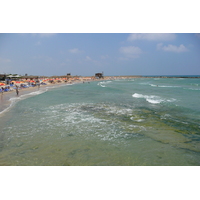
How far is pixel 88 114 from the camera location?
40.9 feet

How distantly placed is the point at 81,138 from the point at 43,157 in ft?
7.58

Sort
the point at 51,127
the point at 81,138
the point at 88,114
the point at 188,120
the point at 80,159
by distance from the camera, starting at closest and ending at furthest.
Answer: the point at 80,159 → the point at 81,138 → the point at 51,127 → the point at 188,120 → the point at 88,114

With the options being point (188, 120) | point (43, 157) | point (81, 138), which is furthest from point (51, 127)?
point (188, 120)

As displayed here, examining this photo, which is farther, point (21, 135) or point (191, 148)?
point (21, 135)

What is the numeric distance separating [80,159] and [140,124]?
17.8 feet

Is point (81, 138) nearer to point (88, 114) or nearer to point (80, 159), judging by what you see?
point (80, 159)

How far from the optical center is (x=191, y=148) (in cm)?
697

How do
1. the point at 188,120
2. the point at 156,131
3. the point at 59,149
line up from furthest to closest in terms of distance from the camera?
the point at 188,120
the point at 156,131
the point at 59,149

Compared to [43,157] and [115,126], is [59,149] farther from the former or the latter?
[115,126]
